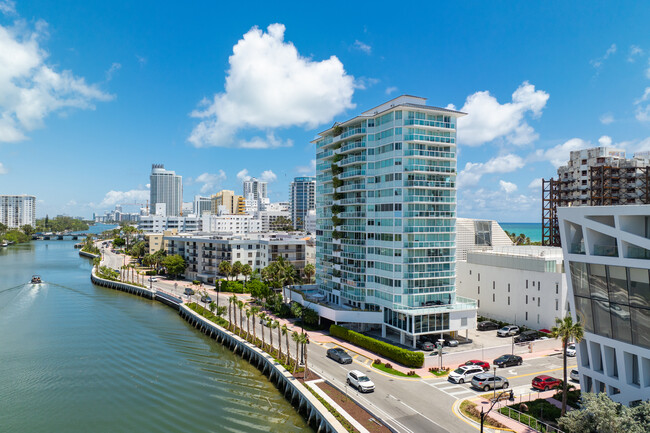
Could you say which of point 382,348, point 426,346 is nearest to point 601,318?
point 426,346

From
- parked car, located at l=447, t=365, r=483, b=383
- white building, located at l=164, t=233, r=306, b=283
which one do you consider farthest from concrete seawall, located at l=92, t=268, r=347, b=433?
white building, located at l=164, t=233, r=306, b=283

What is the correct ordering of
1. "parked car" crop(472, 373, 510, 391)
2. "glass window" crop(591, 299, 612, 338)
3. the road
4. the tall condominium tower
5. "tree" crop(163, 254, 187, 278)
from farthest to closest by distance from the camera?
"tree" crop(163, 254, 187, 278) → the tall condominium tower → "parked car" crop(472, 373, 510, 391) → the road → "glass window" crop(591, 299, 612, 338)

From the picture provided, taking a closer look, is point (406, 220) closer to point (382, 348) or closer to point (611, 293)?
point (382, 348)

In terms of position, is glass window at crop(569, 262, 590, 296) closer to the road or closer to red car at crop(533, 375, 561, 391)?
red car at crop(533, 375, 561, 391)

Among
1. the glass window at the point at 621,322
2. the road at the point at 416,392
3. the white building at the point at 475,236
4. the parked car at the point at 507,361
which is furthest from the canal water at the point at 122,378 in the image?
the white building at the point at 475,236

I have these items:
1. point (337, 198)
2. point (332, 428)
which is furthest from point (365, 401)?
point (337, 198)

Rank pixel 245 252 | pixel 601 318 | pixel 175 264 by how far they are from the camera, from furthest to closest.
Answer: pixel 175 264, pixel 245 252, pixel 601 318

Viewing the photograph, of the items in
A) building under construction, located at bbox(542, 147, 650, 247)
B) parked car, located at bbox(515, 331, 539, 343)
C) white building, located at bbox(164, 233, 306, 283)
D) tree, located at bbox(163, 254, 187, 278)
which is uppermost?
building under construction, located at bbox(542, 147, 650, 247)
